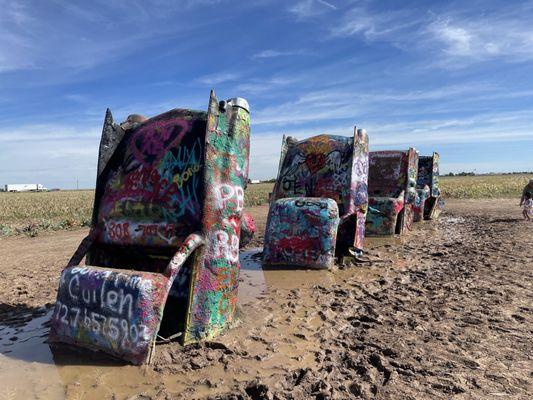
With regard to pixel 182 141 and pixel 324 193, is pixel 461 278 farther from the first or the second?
pixel 182 141

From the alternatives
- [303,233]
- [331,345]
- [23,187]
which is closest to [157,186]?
[331,345]

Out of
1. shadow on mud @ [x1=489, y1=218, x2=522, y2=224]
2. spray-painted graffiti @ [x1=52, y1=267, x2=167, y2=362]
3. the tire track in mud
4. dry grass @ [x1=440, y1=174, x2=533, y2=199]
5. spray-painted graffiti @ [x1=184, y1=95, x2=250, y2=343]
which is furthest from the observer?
dry grass @ [x1=440, y1=174, x2=533, y2=199]

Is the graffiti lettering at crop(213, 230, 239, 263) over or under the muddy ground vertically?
over

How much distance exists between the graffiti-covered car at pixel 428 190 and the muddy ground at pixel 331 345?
8.07 metres

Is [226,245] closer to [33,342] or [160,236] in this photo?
[160,236]

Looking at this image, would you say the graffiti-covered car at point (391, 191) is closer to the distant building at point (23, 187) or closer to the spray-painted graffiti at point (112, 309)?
the spray-painted graffiti at point (112, 309)

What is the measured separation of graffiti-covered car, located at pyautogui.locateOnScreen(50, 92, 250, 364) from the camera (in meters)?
3.47

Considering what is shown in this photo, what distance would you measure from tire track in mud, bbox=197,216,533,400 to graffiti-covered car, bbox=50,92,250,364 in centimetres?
95

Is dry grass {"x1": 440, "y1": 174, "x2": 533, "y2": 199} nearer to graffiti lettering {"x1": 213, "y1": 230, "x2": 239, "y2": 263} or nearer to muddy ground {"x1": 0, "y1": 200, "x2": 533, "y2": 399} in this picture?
muddy ground {"x1": 0, "y1": 200, "x2": 533, "y2": 399}

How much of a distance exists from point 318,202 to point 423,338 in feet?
11.5

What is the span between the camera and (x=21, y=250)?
989 centimetres

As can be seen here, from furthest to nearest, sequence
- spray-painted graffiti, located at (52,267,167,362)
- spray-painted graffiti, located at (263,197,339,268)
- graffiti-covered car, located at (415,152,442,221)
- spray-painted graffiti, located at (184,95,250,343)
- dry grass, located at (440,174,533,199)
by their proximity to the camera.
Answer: dry grass, located at (440,174,533,199), graffiti-covered car, located at (415,152,442,221), spray-painted graffiti, located at (263,197,339,268), spray-painted graffiti, located at (184,95,250,343), spray-painted graffiti, located at (52,267,167,362)

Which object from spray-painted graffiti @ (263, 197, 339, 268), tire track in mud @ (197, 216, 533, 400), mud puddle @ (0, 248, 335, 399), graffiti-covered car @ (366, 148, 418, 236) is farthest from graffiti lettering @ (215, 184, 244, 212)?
graffiti-covered car @ (366, 148, 418, 236)

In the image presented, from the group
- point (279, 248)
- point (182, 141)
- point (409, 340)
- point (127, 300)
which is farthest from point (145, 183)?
point (279, 248)
